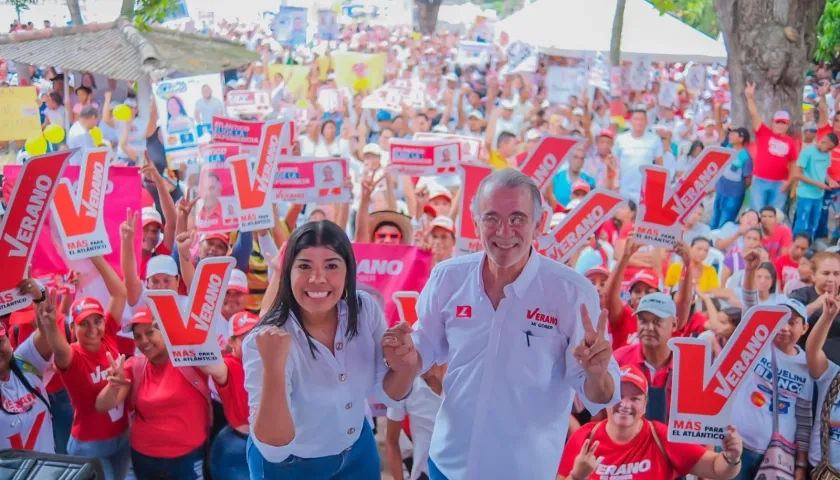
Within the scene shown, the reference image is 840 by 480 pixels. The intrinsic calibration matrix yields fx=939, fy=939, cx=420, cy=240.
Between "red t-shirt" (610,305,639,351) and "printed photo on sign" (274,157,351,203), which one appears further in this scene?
"printed photo on sign" (274,157,351,203)

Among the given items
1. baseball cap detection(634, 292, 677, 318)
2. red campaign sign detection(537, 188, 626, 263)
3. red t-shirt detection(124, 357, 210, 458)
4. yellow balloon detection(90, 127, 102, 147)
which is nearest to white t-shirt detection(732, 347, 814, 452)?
baseball cap detection(634, 292, 677, 318)

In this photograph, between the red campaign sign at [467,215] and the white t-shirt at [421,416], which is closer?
the white t-shirt at [421,416]

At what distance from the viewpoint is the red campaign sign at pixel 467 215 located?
199 inches

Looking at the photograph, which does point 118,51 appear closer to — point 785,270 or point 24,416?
point 24,416

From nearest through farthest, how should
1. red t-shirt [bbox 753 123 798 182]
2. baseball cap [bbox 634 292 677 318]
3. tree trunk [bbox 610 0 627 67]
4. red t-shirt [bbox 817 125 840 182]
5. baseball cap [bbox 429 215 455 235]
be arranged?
baseball cap [bbox 634 292 677 318], baseball cap [bbox 429 215 455 235], red t-shirt [bbox 753 123 798 182], red t-shirt [bbox 817 125 840 182], tree trunk [bbox 610 0 627 67]

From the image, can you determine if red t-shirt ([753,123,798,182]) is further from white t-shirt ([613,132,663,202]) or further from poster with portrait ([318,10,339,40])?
poster with portrait ([318,10,339,40])

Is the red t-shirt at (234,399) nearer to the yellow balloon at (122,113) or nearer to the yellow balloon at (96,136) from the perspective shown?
the yellow balloon at (96,136)

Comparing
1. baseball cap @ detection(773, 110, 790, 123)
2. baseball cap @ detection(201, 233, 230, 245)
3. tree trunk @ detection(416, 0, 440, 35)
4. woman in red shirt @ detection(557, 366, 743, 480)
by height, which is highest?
baseball cap @ detection(201, 233, 230, 245)

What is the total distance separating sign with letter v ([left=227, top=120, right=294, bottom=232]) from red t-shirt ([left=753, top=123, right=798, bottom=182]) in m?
6.49

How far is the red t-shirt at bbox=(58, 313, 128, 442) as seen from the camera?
420cm

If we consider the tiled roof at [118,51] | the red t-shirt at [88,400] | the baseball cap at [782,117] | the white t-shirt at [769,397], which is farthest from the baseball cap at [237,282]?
the baseball cap at [782,117]

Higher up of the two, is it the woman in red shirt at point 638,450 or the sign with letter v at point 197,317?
the sign with letter v at point 197,317

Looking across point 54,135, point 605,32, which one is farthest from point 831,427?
point 605,32

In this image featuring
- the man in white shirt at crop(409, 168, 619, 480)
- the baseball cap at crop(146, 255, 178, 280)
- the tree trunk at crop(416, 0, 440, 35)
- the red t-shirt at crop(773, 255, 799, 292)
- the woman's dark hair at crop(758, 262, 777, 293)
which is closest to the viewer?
the man in white shirt at crop(409, 168, 619, 480)
